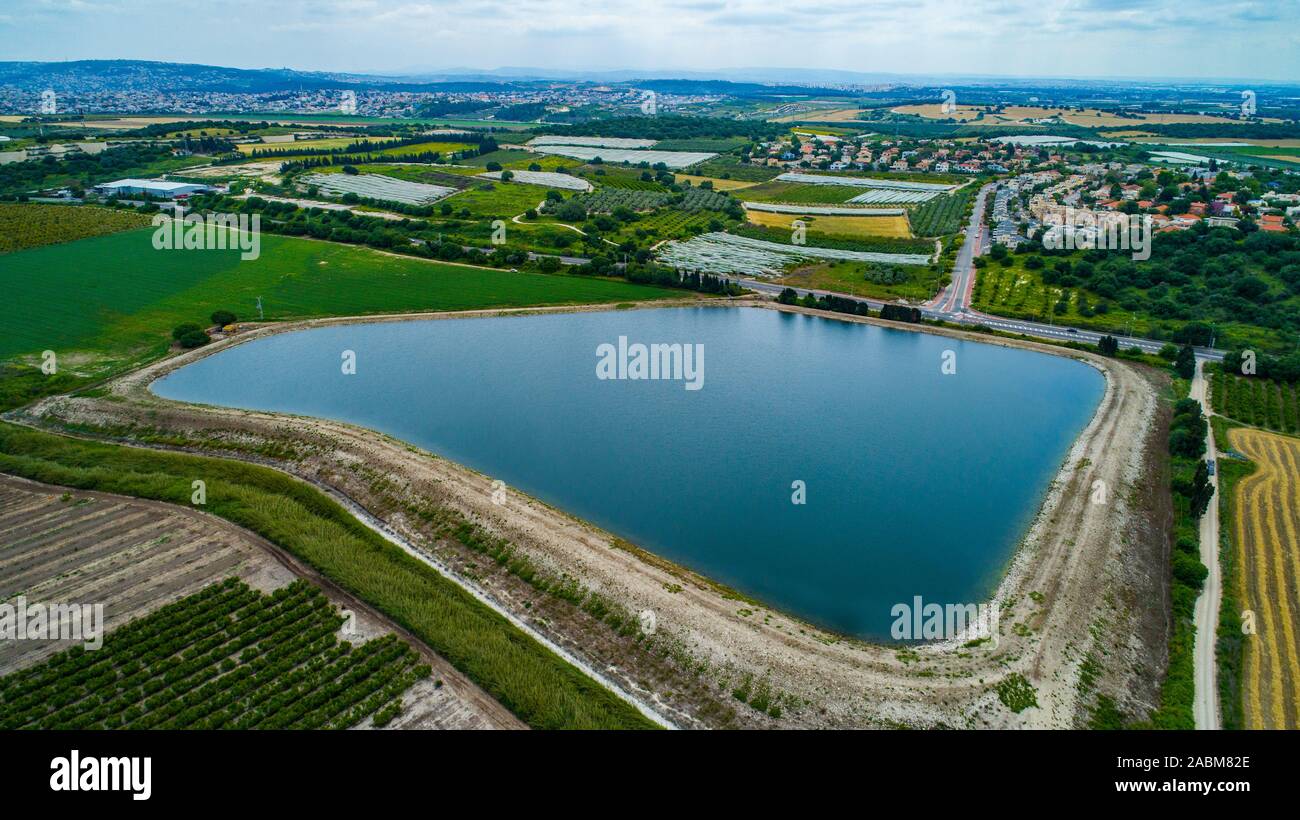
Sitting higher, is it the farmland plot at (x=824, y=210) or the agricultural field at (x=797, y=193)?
the agricultural field at (x=797, y=193)

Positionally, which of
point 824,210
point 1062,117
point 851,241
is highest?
point 1062,117

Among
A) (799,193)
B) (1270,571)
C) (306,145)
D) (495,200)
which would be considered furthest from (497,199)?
(1270,571)

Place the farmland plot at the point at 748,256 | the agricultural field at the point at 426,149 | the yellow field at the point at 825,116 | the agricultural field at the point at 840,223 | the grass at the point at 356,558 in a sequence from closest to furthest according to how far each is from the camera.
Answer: the grass at the point at 356,558, the farmland plot at the point at 748,256, the agricultural field at the point at 840,223, the agricultural field at the point at 426,149, the yellow field at the point at 825,116

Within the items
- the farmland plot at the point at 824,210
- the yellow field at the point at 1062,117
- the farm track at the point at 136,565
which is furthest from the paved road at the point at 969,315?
the yellow field at the point at 1062,117

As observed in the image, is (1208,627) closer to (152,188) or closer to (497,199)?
(497,199)

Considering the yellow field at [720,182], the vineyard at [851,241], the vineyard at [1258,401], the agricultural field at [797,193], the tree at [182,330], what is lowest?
the vineyard at [1258,401]

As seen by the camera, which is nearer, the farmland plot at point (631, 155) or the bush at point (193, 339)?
the bush at point (193, 339)

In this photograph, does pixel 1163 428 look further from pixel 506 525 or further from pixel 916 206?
pixel 916 206

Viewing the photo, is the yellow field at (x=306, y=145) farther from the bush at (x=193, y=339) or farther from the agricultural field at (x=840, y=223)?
the bush at (x=193, y=339)
